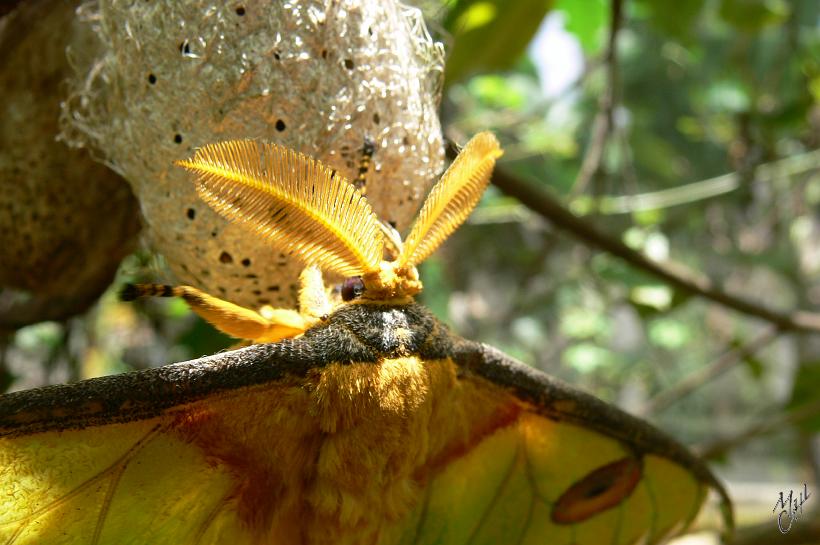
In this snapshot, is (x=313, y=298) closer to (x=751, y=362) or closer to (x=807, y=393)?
(x=807, y=393)

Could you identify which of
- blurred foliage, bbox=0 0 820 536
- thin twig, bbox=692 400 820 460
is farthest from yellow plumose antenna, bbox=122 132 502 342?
thin twig, bbox=692 400 820 460

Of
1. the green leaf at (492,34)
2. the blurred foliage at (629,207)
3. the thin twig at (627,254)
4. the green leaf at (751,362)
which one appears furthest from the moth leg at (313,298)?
the green leaf at (751,362)

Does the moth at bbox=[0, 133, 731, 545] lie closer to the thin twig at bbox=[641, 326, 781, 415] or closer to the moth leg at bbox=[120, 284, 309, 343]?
the moth leg at bbox=[120, 284, 309, 343]

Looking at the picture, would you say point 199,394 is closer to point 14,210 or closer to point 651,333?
point 14,210

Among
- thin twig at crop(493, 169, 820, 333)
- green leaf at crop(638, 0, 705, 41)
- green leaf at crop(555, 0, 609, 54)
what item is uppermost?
green leaf at crop(638, 0, 705, 41)

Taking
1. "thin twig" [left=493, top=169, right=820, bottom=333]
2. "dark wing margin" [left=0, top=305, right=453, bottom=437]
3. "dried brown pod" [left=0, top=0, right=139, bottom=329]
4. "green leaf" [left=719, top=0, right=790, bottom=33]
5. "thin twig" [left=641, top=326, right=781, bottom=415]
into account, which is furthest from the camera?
"green leaf" [left=719, top=0, right=790, bottom=33]

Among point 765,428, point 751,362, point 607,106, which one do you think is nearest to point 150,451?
point 607,106

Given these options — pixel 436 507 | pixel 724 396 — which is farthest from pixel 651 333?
pixel 724 396
